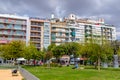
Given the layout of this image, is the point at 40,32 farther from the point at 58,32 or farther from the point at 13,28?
the point at 13,28

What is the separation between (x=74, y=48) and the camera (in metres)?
88.7

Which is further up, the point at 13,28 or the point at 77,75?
the point at 13,28

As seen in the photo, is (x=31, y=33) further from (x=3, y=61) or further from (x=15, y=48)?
(x=15, y=48)

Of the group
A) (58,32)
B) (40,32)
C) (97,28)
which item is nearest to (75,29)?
(58,32)

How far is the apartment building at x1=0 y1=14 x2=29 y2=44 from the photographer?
101 m

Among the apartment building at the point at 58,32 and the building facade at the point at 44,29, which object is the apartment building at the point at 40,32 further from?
the apartment building at the point at 58,32

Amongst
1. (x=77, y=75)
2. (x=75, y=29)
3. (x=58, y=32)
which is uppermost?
(x=75, y=29)

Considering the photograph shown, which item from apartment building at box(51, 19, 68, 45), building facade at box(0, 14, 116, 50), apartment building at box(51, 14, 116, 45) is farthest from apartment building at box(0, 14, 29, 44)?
apartment building at box(51, 14, 116, 45)

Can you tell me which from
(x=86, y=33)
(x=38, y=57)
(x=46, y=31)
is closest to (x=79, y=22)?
(x=86, y=33)

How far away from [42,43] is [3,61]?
19.0 meters

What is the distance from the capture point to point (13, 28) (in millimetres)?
103750

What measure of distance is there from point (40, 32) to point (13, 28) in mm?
13193

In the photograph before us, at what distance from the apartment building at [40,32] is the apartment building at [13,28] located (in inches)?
128

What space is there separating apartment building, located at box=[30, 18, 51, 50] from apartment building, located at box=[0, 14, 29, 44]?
10.7ft
